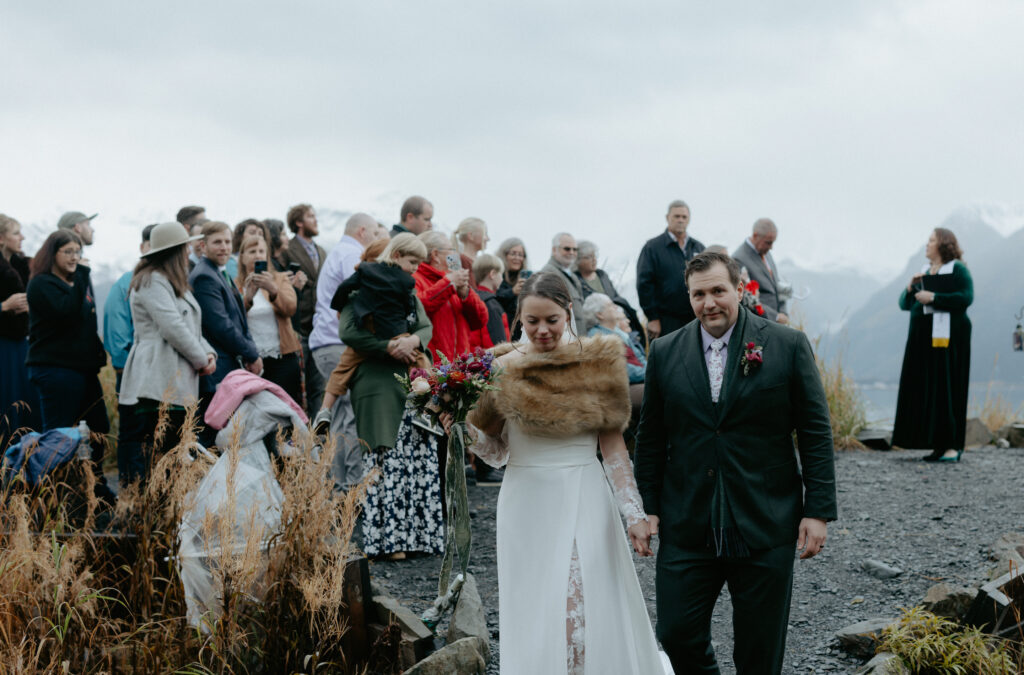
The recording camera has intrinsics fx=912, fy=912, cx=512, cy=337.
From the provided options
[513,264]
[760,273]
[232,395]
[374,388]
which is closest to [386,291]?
[374,388]

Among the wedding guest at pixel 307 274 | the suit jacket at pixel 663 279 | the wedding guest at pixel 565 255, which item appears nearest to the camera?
the wedding guest at pixel 307 274

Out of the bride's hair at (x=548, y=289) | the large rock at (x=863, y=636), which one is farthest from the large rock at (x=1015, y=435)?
the bride's hair at (x=548, y=289)

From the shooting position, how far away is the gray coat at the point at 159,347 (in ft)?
20.6

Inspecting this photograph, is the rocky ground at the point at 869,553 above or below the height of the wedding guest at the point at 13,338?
below

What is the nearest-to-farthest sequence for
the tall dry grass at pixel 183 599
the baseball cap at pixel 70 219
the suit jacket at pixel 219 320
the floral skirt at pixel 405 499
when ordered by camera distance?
the tall dry grass at pixel 183 599 → the floral skirt at pixel 405 499 → the suit jacket at pixel 219 320 → the baseball cap at pixel 70 219

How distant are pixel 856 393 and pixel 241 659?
9797 mm

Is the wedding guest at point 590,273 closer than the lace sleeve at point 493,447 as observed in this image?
No

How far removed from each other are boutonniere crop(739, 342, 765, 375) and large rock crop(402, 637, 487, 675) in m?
1.92

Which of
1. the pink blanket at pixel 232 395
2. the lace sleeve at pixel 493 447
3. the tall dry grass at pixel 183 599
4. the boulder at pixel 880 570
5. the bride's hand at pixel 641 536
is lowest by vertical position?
the boulder at pixel 880 570

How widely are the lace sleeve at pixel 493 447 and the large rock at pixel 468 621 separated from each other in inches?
31.1

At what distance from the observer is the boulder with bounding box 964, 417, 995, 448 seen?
12.4m

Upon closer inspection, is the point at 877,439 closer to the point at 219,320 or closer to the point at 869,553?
the point at 869,553

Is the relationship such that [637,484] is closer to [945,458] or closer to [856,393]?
[945,458]

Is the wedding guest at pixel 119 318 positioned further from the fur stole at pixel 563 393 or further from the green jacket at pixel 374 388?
the fur stole at pixel 563 393
